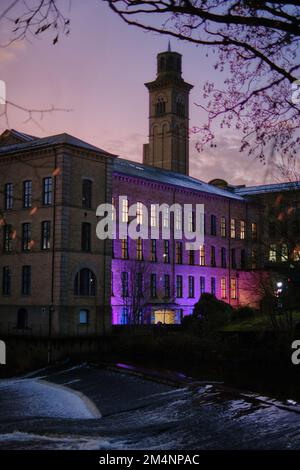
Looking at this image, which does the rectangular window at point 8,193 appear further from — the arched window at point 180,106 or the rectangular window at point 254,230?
the arched window at point 180,106

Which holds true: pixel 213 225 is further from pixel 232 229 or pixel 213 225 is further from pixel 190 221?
pixel 190 221

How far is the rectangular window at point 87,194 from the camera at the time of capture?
43.8 m

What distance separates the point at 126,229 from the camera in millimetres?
49812

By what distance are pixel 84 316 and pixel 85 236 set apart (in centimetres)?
584

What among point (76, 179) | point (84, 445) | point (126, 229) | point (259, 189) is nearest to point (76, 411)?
point (84, 445)

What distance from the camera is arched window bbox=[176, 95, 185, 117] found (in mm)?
97812

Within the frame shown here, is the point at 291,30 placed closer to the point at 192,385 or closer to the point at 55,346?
the point at 192,385

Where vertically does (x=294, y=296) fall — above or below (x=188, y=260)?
below

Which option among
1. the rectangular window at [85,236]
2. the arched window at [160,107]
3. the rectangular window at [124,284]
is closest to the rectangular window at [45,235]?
the rectangular window at [85,236]

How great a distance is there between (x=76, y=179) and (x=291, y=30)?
121 feet

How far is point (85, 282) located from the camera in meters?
43.0

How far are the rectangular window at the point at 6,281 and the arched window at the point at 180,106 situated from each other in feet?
195

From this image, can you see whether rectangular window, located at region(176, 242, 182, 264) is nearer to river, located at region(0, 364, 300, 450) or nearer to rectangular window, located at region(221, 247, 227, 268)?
rectangular window, located at region(221, 247, 227, 268)

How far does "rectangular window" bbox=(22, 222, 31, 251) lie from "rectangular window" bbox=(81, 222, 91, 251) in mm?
3911
